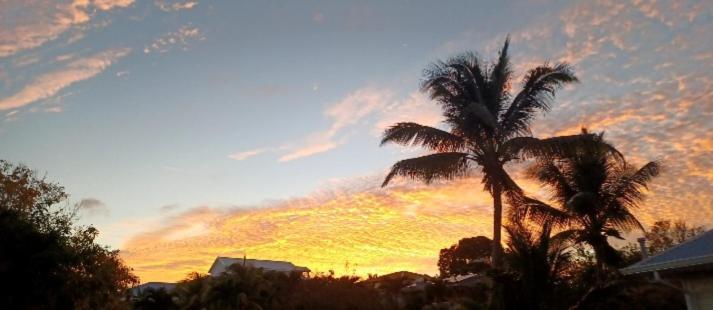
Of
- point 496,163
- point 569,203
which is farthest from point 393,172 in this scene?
point 569,203

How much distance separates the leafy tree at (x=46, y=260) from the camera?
19.8 m

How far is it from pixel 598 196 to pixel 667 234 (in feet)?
59.1

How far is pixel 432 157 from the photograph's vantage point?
67.9ft

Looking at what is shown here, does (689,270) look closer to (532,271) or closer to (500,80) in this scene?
(532,271)

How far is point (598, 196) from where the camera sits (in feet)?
87.8

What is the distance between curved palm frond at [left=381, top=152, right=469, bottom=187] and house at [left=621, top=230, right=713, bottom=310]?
8.77 metres

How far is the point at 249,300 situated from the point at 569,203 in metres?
17.7

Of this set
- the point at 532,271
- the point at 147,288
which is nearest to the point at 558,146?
the point at 532,271

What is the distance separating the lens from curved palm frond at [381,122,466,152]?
21031mm

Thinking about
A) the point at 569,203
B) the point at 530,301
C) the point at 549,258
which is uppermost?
the point at 569,203

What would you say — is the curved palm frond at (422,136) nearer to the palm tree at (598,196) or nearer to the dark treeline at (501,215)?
the dark treeline at (501,215)

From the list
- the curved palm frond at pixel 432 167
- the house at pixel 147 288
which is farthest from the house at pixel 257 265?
the curved palm frond at pixel 432 167

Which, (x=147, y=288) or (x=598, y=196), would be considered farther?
(x=147, y=288)

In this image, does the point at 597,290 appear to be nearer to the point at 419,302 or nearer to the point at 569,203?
the point at 569,203
